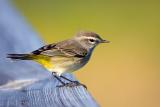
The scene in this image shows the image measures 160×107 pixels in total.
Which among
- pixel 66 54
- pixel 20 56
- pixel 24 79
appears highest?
pixel 66 54

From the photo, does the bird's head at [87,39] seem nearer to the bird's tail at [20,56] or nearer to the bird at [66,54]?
the bird at [66,54]

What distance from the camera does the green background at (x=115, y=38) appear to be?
8.91 metres

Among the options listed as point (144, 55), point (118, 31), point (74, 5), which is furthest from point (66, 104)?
point (74, 5)

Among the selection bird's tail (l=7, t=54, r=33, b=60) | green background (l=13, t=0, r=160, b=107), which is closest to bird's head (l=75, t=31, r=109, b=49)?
bird's tail (l=7, t=54, r=33, b=60)

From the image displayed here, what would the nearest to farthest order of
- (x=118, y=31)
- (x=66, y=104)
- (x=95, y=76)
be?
1. (x=66, y=104)
2. (x=95, y=76)
3. (x=118, y=31)

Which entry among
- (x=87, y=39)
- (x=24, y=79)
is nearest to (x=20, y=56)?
(x=24, y=79)

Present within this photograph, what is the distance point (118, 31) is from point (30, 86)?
6.97m

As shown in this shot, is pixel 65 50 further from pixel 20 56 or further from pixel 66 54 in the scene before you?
pixel 20 56

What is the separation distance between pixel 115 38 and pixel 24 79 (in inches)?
255

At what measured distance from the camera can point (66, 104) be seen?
3.65 metres

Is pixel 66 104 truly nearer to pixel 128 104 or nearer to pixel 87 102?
pixel 87 102

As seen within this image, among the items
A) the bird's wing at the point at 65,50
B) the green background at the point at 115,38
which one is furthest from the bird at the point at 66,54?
the green background at the point at 115,38

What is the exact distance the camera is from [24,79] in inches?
174

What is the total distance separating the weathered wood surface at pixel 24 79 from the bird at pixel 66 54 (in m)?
0.08
